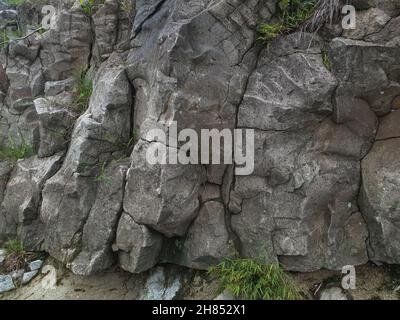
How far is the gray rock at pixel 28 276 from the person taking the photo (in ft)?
16.5

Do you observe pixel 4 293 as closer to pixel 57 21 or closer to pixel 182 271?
pixel 182 271

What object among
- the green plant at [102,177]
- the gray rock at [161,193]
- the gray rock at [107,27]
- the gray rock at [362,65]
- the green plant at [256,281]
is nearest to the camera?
the gray rock at [362,65]

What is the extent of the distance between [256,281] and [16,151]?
4.79 metres

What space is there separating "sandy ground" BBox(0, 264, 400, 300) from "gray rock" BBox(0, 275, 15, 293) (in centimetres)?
8

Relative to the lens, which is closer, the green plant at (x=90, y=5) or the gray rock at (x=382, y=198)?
the gray rock at (x=382, y=198)

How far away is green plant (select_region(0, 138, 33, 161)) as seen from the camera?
5.96 meters

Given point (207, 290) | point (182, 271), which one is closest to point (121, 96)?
point (182, 271)

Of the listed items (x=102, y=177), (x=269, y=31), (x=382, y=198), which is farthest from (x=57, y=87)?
(x=382, y=198)

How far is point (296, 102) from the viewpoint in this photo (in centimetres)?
425

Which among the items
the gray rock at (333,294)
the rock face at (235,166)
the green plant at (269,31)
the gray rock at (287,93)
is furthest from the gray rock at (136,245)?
the green plant at (269,31)

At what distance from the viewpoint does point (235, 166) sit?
15.1ft

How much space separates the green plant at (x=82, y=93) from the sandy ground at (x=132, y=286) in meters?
2.66

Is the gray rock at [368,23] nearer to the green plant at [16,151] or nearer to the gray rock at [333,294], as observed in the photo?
the gray rock at [333,294]

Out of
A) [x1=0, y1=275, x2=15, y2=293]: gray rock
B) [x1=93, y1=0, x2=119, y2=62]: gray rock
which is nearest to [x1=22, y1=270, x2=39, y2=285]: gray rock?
[x1=0, y1=275, x2=15, y2=293]: gray rock
